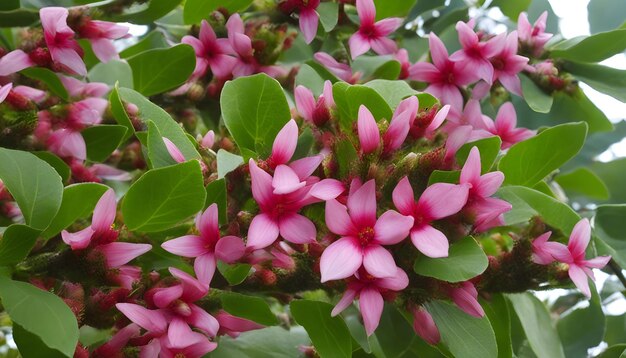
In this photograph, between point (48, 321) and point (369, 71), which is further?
point (369, 71)

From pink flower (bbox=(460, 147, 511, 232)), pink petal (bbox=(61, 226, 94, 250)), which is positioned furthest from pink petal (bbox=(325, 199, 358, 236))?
pink petal (bbox=(61, 226, 94, 250))

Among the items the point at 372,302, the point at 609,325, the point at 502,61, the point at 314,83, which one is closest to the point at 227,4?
the point at 314,83

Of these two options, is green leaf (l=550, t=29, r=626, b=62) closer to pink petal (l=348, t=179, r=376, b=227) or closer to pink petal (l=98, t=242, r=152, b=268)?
pink petal (l=348, t=179, r=376, b=227)

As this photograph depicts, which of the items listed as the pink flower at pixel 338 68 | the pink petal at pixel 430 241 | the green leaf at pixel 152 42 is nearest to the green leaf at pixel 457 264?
the pink petal at pixel 430 241

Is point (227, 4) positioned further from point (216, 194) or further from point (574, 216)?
point (574, 216)

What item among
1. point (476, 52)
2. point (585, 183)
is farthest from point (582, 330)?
point (476, 52)
